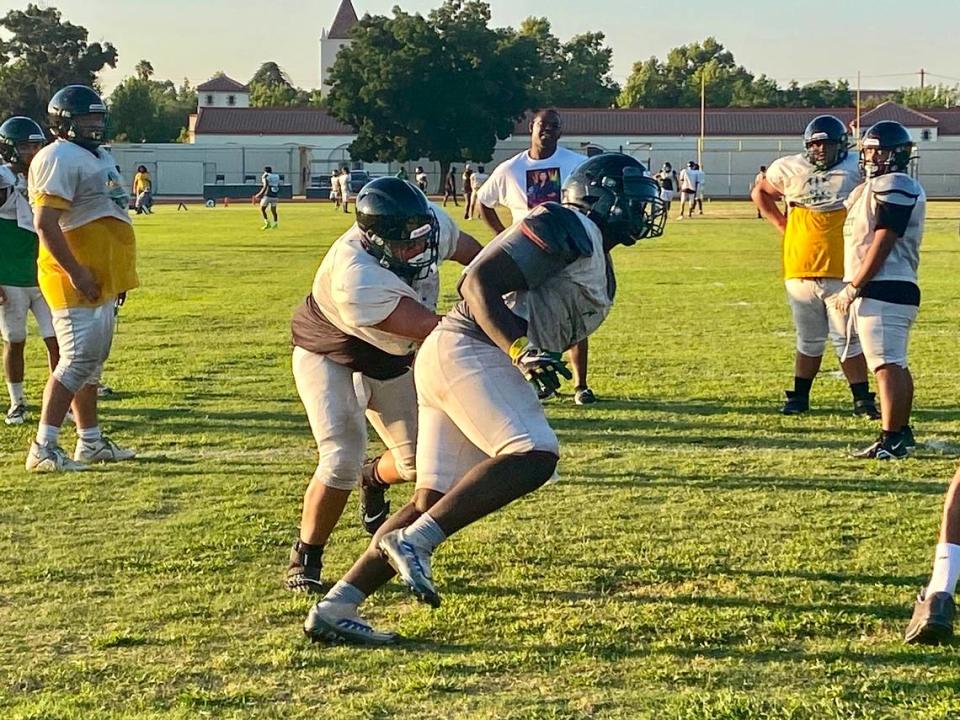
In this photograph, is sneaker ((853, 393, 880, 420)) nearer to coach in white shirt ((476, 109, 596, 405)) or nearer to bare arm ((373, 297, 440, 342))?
coach in white shirt ((476, 109, 596, 405))

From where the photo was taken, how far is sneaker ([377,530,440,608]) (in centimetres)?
404

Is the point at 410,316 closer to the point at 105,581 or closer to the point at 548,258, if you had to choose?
the point at 548,258

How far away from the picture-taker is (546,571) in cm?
525

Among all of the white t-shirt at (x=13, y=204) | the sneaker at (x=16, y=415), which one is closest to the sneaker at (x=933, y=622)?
the sneaker at (x=16, y=415)

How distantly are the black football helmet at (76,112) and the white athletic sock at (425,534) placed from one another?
384 cm

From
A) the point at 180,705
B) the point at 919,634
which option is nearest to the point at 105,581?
the point at 180,705

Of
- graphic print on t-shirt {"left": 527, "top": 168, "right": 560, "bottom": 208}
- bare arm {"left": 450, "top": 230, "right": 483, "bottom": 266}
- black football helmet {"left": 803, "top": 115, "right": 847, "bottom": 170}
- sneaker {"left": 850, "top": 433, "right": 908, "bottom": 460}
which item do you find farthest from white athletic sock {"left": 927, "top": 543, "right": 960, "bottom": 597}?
graphic print on t-shirt {"left": 527, "top": 168, "right": 560, "bottom": 208}

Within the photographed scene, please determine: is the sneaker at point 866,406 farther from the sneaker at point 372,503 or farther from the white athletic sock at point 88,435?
the white athletic sock at point 88,435

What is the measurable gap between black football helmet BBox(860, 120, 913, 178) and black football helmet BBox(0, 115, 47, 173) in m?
5.08

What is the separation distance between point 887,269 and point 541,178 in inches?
110

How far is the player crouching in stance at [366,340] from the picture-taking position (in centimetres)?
455

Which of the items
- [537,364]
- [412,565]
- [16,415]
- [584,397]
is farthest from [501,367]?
[16,415]

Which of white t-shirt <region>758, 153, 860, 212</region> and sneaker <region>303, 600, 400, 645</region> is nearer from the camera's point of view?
sneaker <region>303, 600, 400, 645</region>

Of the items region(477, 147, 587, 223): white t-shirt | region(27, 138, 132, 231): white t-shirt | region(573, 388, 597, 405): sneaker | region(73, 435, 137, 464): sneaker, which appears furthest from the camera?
region(477, 147, 587, 223): white t-shirt
